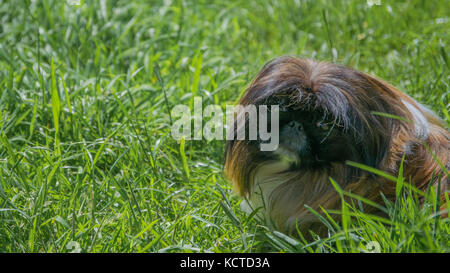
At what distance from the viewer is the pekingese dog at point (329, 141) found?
9.69ft

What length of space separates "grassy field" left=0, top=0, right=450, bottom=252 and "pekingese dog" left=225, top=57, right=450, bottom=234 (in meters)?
0.15

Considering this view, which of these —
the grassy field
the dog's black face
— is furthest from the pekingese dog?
the grassy field

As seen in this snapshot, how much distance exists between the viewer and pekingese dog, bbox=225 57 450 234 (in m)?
2.95

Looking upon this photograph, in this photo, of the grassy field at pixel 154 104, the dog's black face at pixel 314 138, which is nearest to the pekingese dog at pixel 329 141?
the dog's black face at pixel 314 138

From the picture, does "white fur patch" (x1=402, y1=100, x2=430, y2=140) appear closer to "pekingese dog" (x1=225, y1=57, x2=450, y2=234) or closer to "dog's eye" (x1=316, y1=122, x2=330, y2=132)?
"pekingese dog" (x1=225, y1=57, x2=450, y2=234)

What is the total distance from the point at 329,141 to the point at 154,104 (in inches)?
73.4

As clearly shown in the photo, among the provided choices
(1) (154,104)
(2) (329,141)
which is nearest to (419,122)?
(2) (329,141)

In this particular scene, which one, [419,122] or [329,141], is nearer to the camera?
[329,141]

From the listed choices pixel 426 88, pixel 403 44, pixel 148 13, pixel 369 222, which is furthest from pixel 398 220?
pixel 148 13

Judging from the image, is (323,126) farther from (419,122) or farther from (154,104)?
(154,104)

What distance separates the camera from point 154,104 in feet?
14.9

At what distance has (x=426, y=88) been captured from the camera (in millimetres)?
4496

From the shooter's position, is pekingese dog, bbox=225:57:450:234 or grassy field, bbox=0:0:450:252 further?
grassy field, bbox=0:0:450:252
